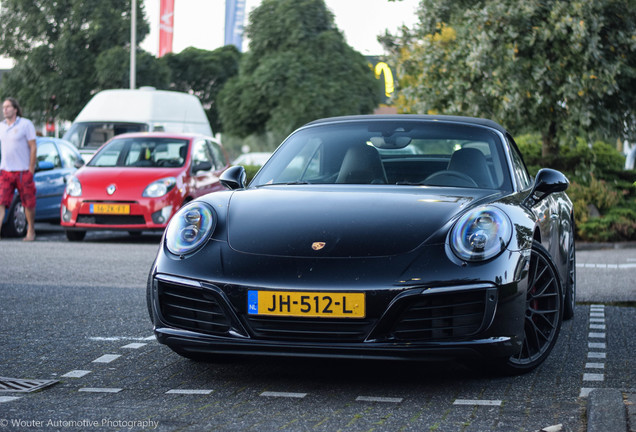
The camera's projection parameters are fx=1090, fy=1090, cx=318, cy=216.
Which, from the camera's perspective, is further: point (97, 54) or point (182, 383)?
point (97, 54)

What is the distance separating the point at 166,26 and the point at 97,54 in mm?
4538

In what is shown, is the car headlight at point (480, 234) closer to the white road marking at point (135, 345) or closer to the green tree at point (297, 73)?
the white road marking at point (135, 345)

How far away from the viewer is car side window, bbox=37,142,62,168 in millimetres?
15539

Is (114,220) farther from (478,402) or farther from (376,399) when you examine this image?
(478,402)

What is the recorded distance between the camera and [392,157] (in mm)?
6070

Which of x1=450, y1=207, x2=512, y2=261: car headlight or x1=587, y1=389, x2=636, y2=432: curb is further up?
x1=450, y1=207, x2=512, y2=261: car headlight

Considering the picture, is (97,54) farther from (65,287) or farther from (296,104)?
(65,287)

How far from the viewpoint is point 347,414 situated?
430 cm

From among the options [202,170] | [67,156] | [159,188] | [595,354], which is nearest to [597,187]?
[202,170]

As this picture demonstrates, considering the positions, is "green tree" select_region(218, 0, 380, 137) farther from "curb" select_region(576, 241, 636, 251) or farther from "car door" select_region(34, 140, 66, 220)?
"curb" select_region(576, 241, 636, 251)

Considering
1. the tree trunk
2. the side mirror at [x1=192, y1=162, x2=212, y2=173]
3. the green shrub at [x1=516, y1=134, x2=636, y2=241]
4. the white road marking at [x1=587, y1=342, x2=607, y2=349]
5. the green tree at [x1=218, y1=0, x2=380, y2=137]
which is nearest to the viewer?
the white road marking at [x1=587, y1=342, x2=607, y2=349]

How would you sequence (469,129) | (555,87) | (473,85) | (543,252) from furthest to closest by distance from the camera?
(473,85) → (555,87) → (469,129) → (543,252)

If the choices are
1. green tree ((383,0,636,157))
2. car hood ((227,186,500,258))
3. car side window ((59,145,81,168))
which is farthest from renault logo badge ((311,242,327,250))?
car side window ((59,145,81,168))

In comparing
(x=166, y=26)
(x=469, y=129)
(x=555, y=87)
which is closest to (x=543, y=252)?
(x=469, y=129)
